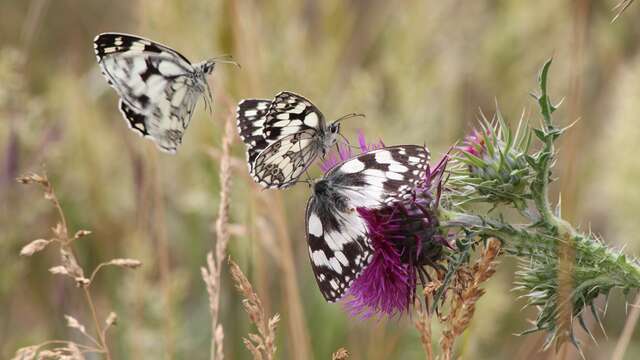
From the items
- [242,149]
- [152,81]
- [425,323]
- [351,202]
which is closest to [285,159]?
[351,202]

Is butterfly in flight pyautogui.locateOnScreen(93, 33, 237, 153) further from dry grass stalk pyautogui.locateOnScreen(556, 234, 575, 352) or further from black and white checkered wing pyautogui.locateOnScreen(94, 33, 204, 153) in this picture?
dry grass stalk pyautogui.locateOnScreen(556, 234, 575, 352)

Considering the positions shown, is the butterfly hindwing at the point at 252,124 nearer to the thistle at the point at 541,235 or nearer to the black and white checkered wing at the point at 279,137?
the black and white checkered wing at the point at 279,137

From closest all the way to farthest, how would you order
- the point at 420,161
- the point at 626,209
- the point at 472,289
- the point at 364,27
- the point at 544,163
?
the point at 472,289 → the point at 544,163 → the point at 420,161 → the point at 626,209 → the point at 364,27

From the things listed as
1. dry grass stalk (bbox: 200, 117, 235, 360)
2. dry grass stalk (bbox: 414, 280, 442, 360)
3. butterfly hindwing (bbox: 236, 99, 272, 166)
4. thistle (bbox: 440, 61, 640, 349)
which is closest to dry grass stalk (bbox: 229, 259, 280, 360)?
dry grass stalk (bbox: 200, 117, 235, 360)

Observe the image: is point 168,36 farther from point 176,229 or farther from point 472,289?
point 472,289

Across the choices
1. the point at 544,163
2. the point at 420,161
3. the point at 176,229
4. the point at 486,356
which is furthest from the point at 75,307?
the point at 544,163
